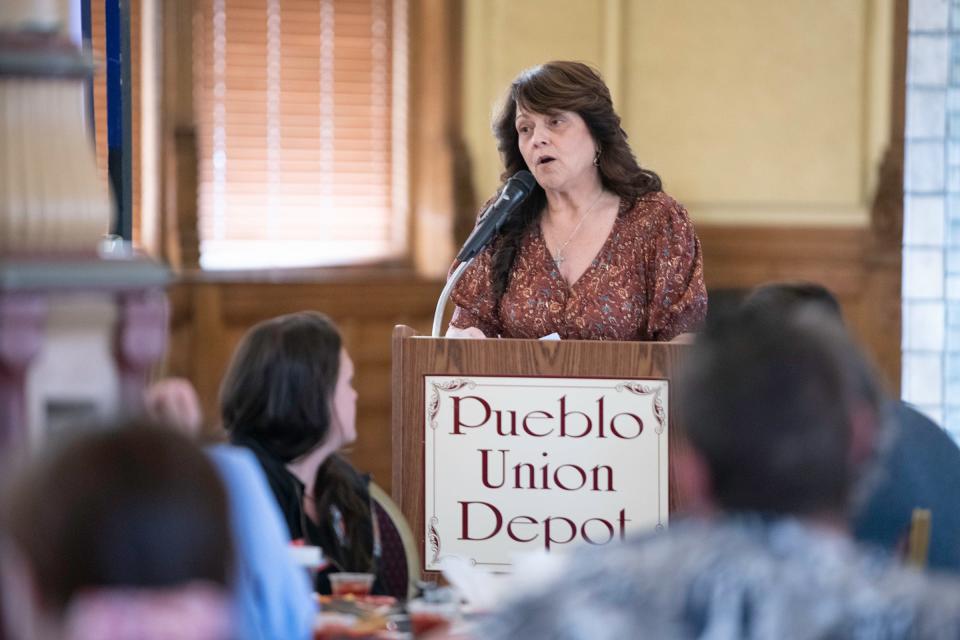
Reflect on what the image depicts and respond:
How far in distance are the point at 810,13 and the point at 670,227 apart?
3.21 metres

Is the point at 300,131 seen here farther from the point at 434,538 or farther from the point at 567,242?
the point at 434,538

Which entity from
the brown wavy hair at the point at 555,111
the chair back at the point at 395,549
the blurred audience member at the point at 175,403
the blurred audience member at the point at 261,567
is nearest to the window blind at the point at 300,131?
the brown wavy hair at the point at 555,111

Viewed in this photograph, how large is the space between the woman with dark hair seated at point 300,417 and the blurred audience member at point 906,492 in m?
0.76

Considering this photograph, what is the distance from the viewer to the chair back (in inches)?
104

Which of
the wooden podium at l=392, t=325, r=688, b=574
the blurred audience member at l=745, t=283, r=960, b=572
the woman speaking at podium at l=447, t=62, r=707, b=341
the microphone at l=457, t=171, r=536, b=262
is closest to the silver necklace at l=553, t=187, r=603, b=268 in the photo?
the woman speaking at podium at l=447, t=62, r=707, b=341

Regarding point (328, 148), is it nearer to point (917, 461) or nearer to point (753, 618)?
point (917, 461)

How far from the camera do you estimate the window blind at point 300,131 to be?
590 cm

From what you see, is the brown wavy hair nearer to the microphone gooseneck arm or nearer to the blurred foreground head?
the microphone gooseneck arm

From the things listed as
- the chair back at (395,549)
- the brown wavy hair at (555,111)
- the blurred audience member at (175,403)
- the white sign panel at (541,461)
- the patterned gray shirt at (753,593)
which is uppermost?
the brown wavy hair at (555,111)

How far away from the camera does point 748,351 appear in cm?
131

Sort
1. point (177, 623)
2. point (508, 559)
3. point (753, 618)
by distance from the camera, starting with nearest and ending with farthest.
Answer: point (177, 623) < point (753, 618) < point (508, 559)

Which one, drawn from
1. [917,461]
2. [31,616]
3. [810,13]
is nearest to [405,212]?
[810,13]

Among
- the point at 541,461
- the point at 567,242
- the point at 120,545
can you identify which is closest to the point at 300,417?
A: the point at 541,461

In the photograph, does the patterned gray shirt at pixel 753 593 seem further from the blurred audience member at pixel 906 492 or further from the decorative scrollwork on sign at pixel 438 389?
the decorative scrollwork on sign at pixel 438 389
